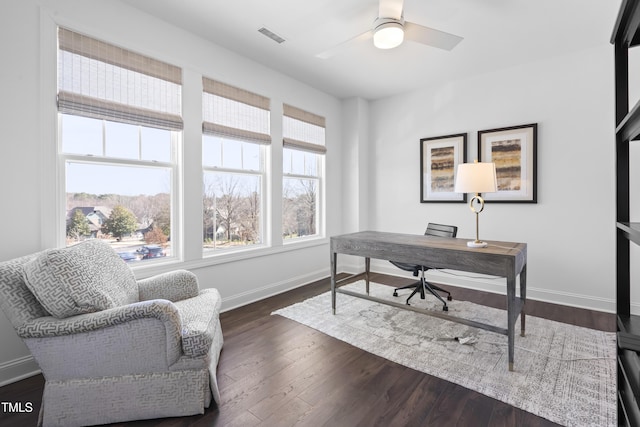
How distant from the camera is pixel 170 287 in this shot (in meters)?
2.28

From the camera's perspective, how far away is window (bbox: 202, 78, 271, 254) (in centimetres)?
324

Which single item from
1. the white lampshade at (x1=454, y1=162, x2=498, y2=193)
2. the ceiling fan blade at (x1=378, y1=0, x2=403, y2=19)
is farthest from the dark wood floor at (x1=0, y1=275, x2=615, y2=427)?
the ceiling fan blade at (x1=378, y1=0, x2=403, y2=19)

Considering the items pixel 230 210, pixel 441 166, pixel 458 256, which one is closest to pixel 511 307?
pixel 458 256

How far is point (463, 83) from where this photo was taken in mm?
4043

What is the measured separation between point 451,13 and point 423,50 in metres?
0.68

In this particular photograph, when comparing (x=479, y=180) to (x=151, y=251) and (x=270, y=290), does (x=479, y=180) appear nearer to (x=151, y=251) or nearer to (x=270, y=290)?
(x=270, y=290)

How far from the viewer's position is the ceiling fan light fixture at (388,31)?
2.33 m

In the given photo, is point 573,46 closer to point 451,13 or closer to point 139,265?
point 451,13

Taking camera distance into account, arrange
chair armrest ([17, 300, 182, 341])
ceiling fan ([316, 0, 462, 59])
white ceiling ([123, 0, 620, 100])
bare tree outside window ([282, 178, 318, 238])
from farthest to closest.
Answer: bare tree outside window ([282, 178, 318, 238]) < white ceiling ([123, 0, 620, 100]) < ceiling fan ([316, 0, 462, 59]) < chair armrest ([17, 300, 182, 341])

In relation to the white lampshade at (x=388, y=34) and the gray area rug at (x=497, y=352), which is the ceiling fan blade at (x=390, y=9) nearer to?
the white lampshade at (x=388, y=34)

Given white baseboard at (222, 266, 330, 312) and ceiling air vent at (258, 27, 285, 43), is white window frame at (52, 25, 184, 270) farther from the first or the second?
ceiling air vent at (258, 27, 285, 43)

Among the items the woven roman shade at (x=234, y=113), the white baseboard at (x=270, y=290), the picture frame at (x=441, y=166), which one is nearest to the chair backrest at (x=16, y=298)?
the white baseboard at (x=270, y=290)

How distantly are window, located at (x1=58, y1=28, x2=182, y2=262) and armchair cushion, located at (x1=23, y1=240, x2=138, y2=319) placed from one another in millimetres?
806

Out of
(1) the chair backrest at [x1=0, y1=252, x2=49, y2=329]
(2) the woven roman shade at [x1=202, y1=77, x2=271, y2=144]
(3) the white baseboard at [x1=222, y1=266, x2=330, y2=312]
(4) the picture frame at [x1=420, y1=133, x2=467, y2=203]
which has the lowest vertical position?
(3) the white baseboard at [x1=222, y1=266, x2=330, y2=312]
